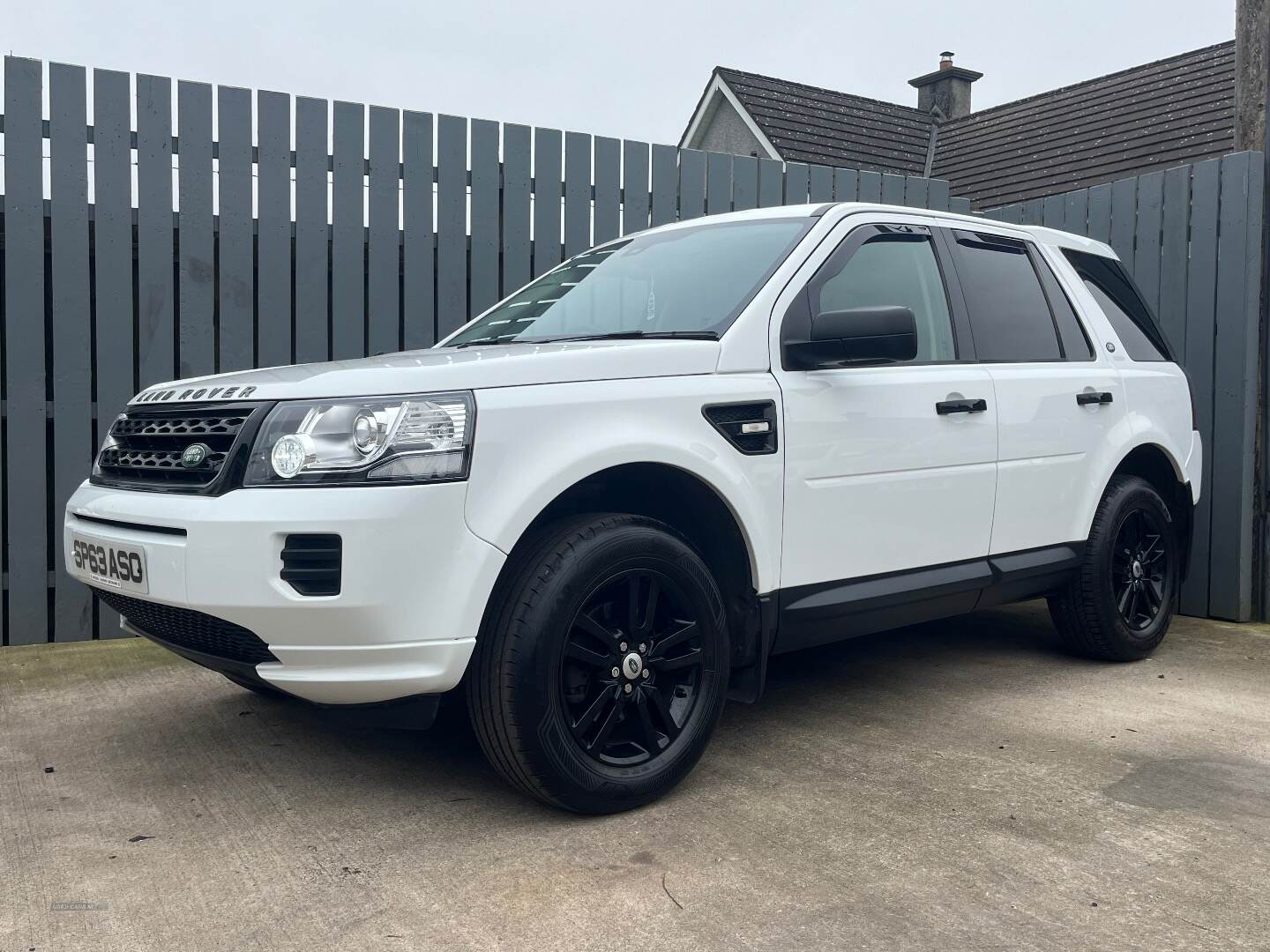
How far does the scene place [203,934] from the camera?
2367 millimetres

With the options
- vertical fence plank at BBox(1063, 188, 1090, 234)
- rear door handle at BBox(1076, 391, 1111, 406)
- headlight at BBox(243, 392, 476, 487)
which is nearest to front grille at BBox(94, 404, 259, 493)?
headlight at BBox(243, 392, 476, 487)

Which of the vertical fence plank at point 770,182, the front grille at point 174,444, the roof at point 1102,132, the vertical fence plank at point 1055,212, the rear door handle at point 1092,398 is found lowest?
the front grille at point 174,444

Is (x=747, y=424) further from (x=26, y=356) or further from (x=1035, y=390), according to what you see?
(x=26, y=356)

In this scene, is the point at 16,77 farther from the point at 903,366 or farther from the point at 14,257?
the point at 903,366

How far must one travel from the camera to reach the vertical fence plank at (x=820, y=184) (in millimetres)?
6969

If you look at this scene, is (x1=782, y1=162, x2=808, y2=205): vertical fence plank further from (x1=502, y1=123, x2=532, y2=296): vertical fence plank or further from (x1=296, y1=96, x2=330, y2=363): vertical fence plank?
(x1=296, y1=96, x2=330, y2=363): vertical fence plank

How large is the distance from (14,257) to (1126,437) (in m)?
5.04

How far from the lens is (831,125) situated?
1717cm

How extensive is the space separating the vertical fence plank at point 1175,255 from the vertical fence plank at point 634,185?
115 inches

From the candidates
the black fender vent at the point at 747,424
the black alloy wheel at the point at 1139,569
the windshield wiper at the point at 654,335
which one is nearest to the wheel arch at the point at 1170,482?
the black alloy wheel at the point at 1139,569

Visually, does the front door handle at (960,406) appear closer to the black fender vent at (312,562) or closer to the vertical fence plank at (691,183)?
the black fender vent at (312,562)

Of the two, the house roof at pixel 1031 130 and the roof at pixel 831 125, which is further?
the roof at pixel 831 125

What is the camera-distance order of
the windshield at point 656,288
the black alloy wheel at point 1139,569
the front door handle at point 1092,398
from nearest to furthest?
the windshield at point 656,288 → the front door handle at point 1092,398 → the black alloy wheel at point 1139,569

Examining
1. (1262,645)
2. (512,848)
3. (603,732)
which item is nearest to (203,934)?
(512,848)
